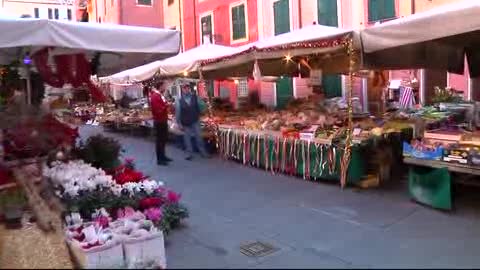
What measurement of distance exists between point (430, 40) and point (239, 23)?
44.7 feet

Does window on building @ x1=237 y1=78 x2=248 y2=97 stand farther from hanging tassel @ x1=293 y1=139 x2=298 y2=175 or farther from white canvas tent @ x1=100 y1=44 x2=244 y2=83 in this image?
hanging tassel @ x1=293 y1=139 x2=298 y2=175

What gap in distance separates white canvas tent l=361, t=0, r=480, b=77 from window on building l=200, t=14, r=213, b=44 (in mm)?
14051

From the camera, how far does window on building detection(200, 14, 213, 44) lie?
21.4 m

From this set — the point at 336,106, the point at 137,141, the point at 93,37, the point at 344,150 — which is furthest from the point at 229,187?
the point at 137,141

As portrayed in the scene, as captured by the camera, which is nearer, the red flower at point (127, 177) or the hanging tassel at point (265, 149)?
the red flower at point (127, 177)

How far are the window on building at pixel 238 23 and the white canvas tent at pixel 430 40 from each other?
37.4ft

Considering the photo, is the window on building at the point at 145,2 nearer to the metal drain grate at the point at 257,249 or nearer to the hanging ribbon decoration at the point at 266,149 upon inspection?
the hanging ribbon decoration at the point at 266,149

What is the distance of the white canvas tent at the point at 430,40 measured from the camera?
16.8 ft

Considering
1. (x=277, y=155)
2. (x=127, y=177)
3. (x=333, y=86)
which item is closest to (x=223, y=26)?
(x=333, y=86)

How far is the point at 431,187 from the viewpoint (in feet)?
18.5

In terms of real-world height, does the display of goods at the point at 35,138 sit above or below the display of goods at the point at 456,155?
above

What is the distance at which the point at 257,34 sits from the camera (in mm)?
18109

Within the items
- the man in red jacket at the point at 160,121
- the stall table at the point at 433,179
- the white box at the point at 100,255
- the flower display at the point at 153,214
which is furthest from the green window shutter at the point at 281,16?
the white box at the point at 100,255

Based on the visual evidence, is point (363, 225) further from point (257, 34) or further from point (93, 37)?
point (257, 34)
